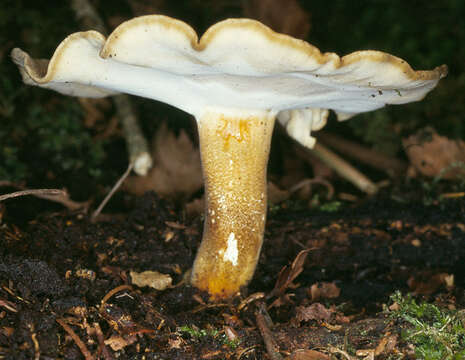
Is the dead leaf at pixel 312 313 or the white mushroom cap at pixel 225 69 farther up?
the white mushroom cap at pixel 225 69

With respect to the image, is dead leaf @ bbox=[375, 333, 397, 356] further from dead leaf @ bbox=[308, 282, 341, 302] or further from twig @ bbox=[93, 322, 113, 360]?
twig @ bbox=[93, 322, 113, 360]

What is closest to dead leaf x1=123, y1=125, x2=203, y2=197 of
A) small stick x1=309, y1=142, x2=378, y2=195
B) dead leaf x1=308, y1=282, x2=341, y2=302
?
small stick x1=309, y1=142, x2=378, y2=195

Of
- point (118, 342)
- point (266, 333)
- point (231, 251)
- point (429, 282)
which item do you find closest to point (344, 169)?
point (429, 282)

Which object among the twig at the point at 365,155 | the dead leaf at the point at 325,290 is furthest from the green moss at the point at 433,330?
the twig at the point at 365,155

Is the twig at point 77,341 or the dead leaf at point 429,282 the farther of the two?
the dead leaf at point 429,282

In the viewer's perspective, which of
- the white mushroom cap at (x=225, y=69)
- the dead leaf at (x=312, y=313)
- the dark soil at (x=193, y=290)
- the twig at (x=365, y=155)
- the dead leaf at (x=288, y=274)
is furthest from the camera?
the twig at (x=365, y=155)

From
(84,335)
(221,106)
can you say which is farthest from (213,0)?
(84,335)

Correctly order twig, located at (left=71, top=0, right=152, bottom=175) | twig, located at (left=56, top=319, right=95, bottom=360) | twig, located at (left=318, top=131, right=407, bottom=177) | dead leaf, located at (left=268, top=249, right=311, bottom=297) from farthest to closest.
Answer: twig, located at (left=318, top=131, right=407, bottom=177) → twig, located at (left=71, top=0, right=152, bottom=175) → dead leaf, located at (left=268, top=249, right=311, bottom=297) → twig, located at (left=56, top=319, right=95, bottom=360)

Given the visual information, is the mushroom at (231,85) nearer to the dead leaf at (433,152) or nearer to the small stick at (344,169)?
the small stick at (344,169)
